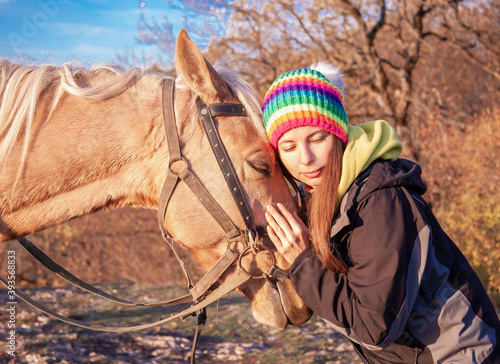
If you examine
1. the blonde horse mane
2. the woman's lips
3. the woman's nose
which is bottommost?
the woman's lips

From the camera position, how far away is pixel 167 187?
210 centimetres

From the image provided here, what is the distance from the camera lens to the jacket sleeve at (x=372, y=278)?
5.27ft

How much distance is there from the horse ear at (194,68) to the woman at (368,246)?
0.96 feet

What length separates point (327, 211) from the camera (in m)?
1.86

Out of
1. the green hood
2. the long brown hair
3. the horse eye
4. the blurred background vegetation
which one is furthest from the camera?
the blurred background vegetation

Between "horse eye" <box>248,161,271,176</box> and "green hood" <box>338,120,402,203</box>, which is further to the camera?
"horse eye" <box>248,161,271,176</box>

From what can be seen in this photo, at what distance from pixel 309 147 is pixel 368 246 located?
1.71ft

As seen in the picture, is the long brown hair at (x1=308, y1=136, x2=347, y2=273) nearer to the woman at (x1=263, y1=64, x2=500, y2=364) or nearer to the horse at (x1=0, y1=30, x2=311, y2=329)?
the woman at (x1=263, y1=64, x2=500, y2=364)

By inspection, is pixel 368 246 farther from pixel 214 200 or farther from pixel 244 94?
pixel 244 94

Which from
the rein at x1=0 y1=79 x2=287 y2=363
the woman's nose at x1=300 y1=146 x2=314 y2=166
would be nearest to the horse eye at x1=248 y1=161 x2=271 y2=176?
the rein at x1=0 y1=79 x2=287 y2=363

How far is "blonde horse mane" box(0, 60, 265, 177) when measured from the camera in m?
2.04

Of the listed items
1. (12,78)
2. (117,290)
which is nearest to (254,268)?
(12,78)

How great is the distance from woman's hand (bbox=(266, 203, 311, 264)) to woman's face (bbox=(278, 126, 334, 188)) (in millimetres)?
220

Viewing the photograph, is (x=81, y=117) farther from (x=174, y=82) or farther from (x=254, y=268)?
(x=254, y=268)
